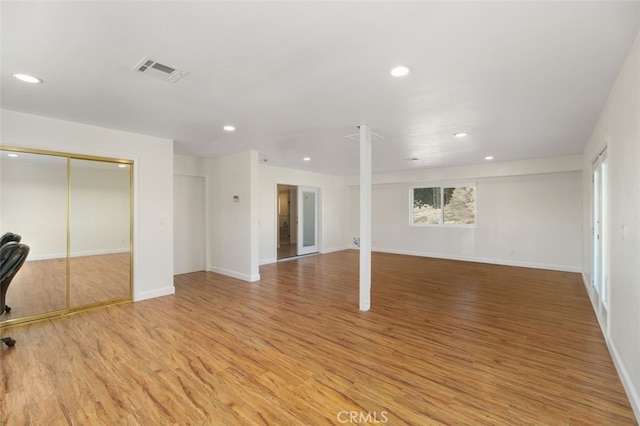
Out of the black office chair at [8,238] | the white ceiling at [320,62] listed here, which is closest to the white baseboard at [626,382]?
the white ceiling at [320,62]

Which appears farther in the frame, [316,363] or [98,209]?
[98,209]

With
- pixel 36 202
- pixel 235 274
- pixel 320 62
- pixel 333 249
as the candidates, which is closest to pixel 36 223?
pixel 36 202

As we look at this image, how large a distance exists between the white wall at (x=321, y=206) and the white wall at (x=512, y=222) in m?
1.62

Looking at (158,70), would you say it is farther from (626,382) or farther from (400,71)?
(626,382)

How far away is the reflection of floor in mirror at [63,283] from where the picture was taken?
353cm

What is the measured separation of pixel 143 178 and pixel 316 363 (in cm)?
371

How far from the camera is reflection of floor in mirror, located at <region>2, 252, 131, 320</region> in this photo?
3529 millimetres

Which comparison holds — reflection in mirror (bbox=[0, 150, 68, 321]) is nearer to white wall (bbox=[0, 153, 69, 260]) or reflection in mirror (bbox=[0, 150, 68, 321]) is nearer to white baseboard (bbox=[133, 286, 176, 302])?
white wall (bbox=[0, 153, 69, 260])

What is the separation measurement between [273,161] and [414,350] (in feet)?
16.7

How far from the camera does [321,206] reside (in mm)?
8820

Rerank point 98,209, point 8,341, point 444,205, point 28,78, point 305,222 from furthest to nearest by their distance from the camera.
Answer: point 305,222 < point 444,205 < point 98,209 < point 8,341 < point 28,78

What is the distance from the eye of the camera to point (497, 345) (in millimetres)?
2881

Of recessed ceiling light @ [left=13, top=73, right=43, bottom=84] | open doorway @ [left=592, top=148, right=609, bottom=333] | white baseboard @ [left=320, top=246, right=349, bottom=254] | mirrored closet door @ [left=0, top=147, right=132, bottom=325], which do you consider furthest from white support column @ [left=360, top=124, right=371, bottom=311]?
white baseboard @ [left=320, top=246, right=349, bottom=254]

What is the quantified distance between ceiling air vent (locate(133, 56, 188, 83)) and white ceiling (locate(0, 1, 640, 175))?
0.07 metres
